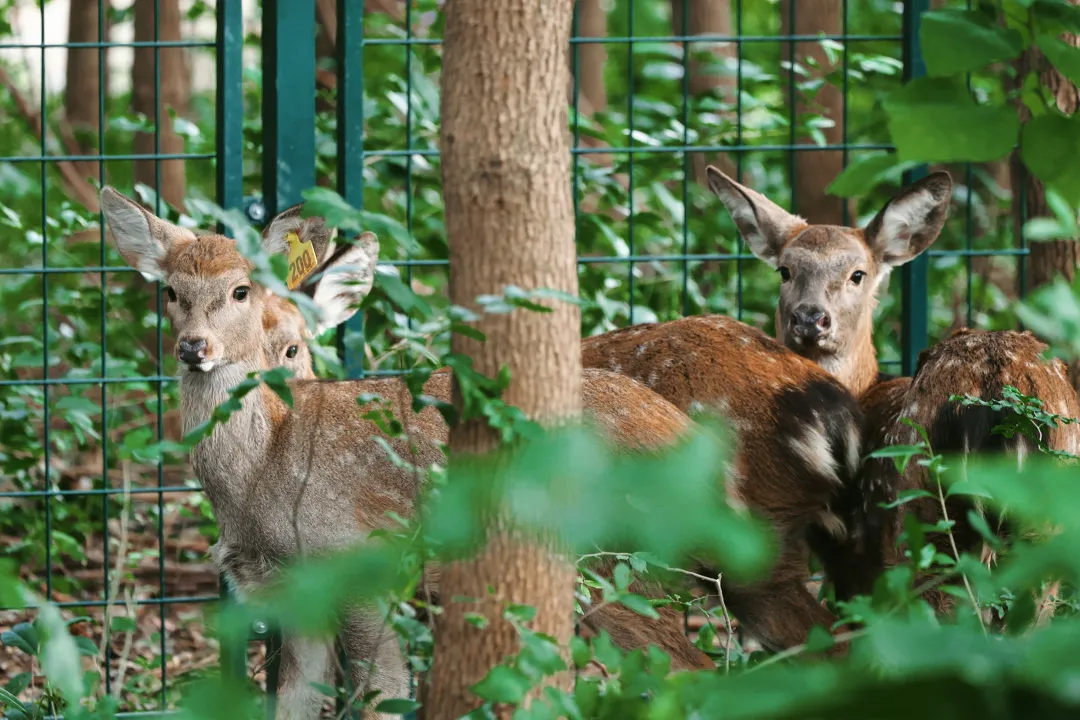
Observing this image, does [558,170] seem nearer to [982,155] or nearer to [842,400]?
[982,155]

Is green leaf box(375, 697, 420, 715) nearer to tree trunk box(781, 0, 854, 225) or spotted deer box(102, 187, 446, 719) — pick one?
spotted deer box(102, 187, 446, 719)

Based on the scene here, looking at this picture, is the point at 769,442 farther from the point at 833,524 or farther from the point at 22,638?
the point at 22,638

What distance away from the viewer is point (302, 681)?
459 cm

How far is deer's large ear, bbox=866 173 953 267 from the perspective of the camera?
18.0ft

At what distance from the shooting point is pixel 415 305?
8.06 feet

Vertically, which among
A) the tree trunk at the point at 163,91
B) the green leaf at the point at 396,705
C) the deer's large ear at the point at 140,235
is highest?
the tree trunk at the point at 163,91

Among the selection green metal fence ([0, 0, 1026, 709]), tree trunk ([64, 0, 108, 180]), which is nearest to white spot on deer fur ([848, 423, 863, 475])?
green metal fence ([0, 0, 1026, 709])

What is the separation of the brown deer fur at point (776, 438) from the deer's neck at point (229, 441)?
1179 millimetres

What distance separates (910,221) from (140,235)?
2929 millimetres

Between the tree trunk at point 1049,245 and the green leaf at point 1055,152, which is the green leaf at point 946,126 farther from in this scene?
the tree trunk at point 1049,245

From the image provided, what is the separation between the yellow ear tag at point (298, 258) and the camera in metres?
4.74

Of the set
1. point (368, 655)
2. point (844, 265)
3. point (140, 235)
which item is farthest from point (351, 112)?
point (368, 655)

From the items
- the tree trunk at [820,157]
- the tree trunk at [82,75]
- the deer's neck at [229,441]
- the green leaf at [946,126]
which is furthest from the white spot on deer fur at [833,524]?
the tree trunk at [82,75]

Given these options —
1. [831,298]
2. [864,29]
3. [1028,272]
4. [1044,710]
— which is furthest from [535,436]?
[864,29]
